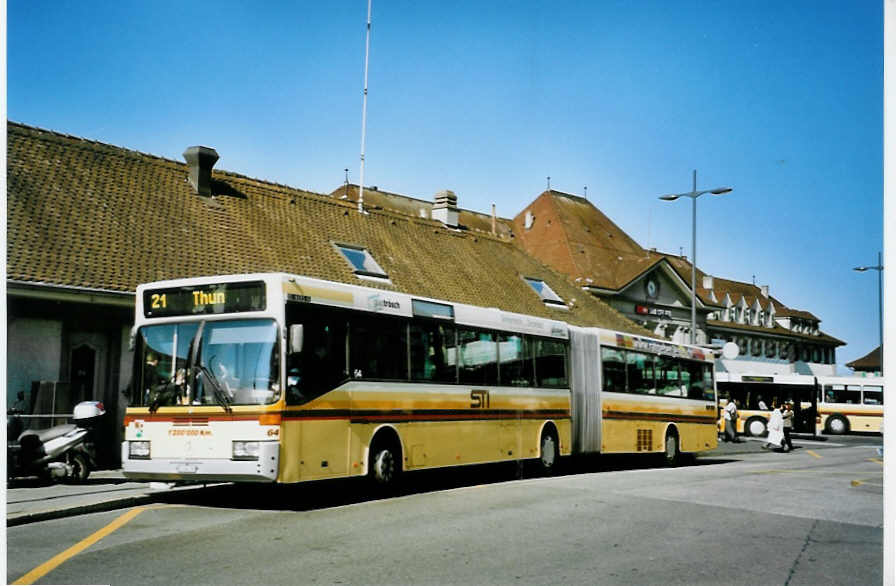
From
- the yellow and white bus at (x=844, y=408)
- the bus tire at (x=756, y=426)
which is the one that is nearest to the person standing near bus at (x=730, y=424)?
the bus tire at (x=756, y=426)

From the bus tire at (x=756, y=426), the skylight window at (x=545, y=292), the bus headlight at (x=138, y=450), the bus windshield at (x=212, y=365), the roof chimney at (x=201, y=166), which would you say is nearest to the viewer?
the bus windshield at (x=212, y=365)

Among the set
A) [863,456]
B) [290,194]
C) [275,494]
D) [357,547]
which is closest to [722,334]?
[863,456]

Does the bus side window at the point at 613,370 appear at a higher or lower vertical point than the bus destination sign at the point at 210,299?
lower

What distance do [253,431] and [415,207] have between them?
5685 centimetres

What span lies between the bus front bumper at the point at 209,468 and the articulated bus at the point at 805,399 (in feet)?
126

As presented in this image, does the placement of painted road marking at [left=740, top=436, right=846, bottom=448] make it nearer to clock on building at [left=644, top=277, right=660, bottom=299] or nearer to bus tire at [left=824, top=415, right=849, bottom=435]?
bus tire at [left=824, top=415, right=849, bottom=435]

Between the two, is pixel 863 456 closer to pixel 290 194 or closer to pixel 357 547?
pixel 290 194

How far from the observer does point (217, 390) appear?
11977 mm

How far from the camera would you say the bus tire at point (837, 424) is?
48.2 metres

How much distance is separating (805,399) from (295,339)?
40974mm

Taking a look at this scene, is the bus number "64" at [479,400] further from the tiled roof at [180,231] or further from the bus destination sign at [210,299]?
the tiled roof at [180,231]

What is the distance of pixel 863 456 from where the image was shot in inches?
1123

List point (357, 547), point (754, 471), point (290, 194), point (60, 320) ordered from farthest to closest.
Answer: point (290, 194) → point (754, 471) → point (60, 320) → point (357, 547)

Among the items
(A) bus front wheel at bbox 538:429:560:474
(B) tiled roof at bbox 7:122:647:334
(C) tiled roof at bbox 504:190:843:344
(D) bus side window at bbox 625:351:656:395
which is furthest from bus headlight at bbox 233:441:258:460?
(C) tiled roof at bbox 504:190:843:344
